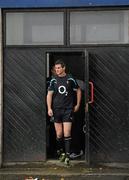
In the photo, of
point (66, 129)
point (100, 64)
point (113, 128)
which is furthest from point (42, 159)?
point (100, 64)

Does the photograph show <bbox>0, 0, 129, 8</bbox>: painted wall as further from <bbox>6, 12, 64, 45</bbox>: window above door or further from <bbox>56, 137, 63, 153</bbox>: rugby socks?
<bbox>56, 137, 63, 153</bbox>: rugby socks

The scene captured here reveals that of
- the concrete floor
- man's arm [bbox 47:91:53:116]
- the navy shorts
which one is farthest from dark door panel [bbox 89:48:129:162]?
man's arm [bbox 47:91:53:116]

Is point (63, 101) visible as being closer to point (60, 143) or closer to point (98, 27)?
point (60, 143)

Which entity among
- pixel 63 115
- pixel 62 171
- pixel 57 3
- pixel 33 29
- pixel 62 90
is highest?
pixel 57 3

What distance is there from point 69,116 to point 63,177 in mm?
1179

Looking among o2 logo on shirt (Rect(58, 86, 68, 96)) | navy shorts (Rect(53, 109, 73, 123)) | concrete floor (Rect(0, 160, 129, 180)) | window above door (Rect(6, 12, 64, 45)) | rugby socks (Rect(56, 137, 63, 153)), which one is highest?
window above door (Rect(6, 12, 64, 45))

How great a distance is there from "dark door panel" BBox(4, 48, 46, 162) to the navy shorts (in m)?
0.26

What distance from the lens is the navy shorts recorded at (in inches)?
400

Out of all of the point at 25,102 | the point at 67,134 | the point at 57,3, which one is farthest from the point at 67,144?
the point at 57,3

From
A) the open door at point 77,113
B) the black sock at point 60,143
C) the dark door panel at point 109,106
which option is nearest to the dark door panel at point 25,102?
the black sock at point 60,143

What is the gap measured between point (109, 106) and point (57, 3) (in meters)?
2.14

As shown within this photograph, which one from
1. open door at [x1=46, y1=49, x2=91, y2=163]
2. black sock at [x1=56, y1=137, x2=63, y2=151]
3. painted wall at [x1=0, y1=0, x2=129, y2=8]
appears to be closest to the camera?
painted wall at [x1=0, y1=0, x2=129, y2=8]

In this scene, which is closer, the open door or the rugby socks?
the rugby socks

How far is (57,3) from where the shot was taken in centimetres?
1008
